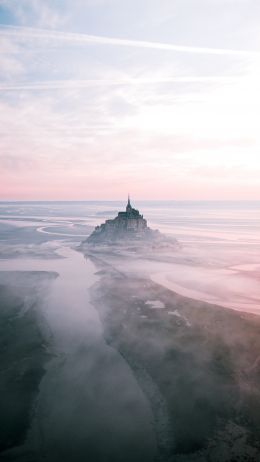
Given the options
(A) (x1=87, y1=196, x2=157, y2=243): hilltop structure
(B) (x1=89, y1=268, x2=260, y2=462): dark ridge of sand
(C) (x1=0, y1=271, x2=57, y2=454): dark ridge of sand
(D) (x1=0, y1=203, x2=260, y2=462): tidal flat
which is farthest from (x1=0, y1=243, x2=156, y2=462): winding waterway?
(A) (x1=87, y1=196, x2=157, y2=243): hilltop structure

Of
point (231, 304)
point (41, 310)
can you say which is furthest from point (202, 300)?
point (41, 310)

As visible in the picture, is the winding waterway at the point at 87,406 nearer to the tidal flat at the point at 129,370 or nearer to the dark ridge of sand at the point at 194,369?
the tidal flat at the point at 129,370

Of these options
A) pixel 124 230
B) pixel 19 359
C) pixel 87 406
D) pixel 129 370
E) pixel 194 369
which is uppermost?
pixel 124 230

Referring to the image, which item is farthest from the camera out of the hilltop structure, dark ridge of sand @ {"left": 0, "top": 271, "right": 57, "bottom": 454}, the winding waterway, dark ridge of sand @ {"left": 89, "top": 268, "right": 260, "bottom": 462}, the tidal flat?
the hilltop structure

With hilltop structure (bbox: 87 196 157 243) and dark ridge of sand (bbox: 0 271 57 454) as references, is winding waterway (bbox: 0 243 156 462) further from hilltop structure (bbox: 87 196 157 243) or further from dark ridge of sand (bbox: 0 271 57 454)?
hilltop structure (bbox: 87 196 157 243)

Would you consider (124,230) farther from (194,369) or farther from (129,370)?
(194,369)

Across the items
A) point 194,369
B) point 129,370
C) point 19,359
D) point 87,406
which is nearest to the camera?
point 87,406

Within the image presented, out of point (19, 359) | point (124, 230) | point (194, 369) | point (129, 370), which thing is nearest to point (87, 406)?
point (129, 370)
